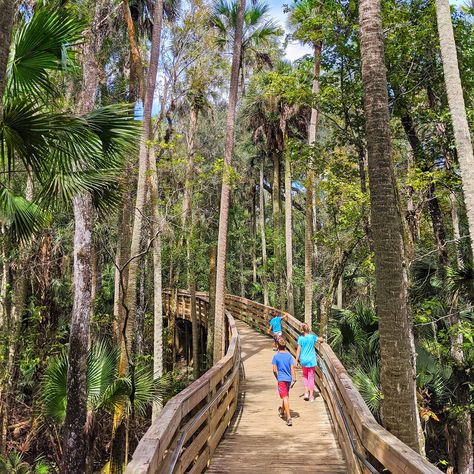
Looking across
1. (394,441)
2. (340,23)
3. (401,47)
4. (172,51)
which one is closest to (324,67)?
(340,23)

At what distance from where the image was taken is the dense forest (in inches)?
178

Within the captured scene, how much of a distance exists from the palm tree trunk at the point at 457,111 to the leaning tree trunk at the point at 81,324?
600 cm

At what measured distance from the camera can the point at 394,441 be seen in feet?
10.0

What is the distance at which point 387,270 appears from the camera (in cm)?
451

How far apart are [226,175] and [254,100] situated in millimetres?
12949

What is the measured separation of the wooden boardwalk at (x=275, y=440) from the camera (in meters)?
5.35

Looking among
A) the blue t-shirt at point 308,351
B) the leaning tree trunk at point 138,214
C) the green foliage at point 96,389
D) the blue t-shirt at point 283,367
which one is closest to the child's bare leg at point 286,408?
the blue t-shirt at point 283,367

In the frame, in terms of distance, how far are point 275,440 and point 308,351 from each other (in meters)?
2.40

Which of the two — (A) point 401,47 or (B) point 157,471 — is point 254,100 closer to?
(A) point 401,47

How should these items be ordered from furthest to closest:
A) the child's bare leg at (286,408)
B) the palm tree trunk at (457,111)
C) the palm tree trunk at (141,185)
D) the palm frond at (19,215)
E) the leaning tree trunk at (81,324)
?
the palm tree trunk at (141,185) → the child's bare leg at (286,408) → the palm tree trunk at (457,111) → the palm frond at (19,215) → the leaning tree trunk at (81,324)

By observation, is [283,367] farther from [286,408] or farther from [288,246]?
[288,246]

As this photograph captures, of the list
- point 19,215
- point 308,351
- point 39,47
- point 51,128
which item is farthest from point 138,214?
point 51,128

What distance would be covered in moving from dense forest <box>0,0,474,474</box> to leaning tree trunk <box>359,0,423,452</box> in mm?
18

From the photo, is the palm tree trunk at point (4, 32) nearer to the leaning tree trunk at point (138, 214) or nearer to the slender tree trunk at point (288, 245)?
the leaning tree trunk at point (138, 214)
